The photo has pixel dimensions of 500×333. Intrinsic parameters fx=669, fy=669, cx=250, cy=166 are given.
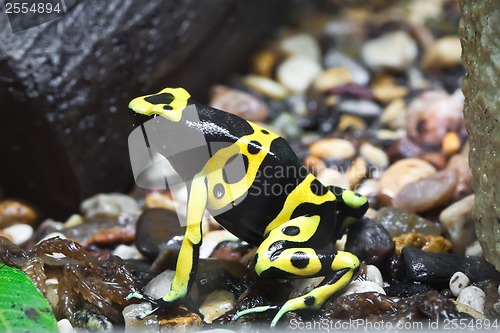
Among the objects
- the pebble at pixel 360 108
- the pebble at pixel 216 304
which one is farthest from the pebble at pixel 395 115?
the pebble at pixel 216 304

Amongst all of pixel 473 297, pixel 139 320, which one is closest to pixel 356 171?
pixel 473 297

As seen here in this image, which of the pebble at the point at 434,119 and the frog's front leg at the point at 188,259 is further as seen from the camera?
the pebble at the point at 434,119

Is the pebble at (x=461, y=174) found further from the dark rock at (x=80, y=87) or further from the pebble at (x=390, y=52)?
the dark rock at (x=80, y=87)

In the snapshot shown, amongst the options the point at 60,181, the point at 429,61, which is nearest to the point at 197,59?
the point at 60,181

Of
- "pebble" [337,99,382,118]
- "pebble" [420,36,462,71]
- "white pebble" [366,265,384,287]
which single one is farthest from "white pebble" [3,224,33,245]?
"pebble" [420,36,462,71]

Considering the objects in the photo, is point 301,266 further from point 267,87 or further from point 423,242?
point 267,87
